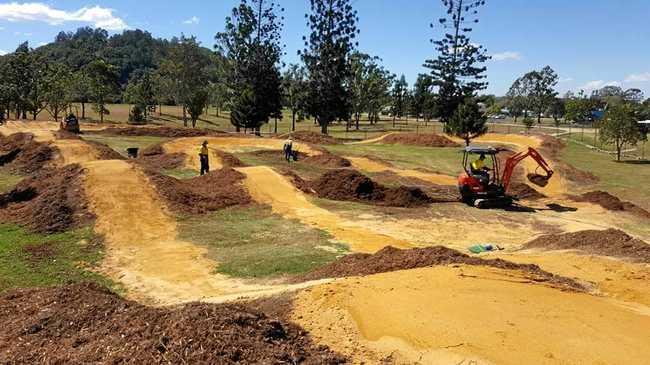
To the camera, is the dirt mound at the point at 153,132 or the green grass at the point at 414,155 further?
the dirt mound at the point at 153,132

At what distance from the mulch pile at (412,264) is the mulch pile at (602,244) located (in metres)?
3.48

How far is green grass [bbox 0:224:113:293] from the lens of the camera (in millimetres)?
13781

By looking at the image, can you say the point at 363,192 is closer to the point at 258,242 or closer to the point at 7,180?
the point at 258,242

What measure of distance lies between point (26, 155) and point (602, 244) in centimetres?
3023

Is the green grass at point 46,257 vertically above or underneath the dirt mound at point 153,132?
underneath

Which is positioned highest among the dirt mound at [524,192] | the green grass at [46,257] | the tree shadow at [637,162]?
the tree shadow at [637,162]

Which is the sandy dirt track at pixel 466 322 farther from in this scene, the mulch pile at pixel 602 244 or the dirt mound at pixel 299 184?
the dirt mound at pixel 299 184

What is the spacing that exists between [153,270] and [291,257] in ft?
12.1

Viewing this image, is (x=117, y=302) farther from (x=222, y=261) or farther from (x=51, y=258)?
(x=51, y=258)

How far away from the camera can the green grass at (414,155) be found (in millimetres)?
41297

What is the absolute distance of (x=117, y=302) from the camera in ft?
31.0

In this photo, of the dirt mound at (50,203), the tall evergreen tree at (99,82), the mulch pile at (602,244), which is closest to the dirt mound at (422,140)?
the tall evergreen tree at (99,82)

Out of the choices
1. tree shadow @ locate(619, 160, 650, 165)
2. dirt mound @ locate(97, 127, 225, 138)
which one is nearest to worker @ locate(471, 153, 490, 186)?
tree shadow @ locate(619, 160, 650, 165)

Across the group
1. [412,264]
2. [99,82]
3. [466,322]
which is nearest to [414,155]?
[412,264]
